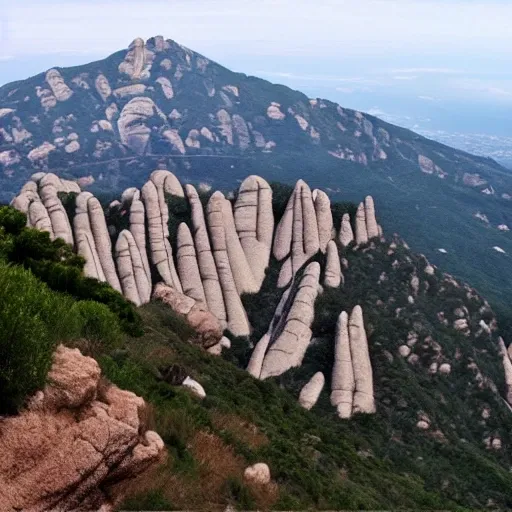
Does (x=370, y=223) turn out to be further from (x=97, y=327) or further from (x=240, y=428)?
(x=97, y=327)

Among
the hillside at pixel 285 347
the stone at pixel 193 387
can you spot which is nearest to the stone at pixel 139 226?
the hillside at pixel 285 347

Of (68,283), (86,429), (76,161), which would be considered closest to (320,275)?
(68,283)

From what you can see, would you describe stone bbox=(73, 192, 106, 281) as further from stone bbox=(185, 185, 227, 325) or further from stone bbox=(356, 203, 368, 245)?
stone bbox=(356, 203, 368, 245)

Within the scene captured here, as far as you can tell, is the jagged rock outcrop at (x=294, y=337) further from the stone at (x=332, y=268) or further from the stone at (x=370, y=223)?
A: the stone at (x=370, y=223)

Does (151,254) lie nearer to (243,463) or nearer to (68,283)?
(68,283)

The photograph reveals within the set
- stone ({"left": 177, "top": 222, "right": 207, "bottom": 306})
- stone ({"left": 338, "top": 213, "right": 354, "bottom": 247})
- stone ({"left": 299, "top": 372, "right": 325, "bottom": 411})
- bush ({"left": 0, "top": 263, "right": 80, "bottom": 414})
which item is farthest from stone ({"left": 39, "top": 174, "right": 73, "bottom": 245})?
bush ({"left": 0, "top": 263, "right": 80, "bottom": 414})
